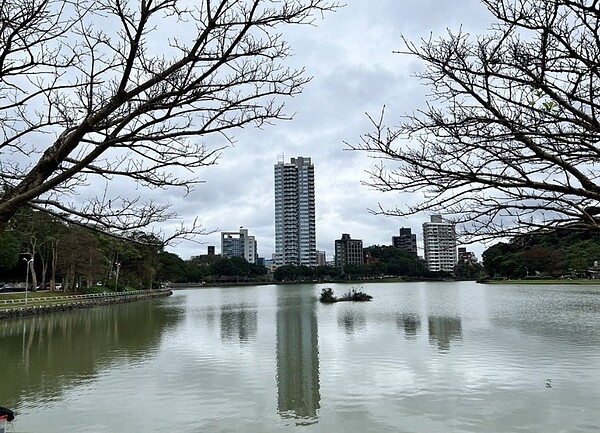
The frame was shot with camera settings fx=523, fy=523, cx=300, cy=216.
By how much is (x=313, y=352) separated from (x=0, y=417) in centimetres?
1082

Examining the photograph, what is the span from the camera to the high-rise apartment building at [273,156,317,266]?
411 ft

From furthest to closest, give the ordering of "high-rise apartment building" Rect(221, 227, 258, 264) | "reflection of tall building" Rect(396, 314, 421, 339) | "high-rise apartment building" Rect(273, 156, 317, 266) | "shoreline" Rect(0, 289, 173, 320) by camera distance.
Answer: "high-rise apartment building" Rect(221, 227, 258, 264)
"high-rise apartment building" Rect(273, 156, 317, 266)
"shoreline" Rect(0, 289, 173, 320)
"reflection of tall building" Rect(396, 314, 421, 339)

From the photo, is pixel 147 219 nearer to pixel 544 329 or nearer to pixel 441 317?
pixel 544 329

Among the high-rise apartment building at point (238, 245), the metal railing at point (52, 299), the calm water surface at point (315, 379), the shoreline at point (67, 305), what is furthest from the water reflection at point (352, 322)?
the high-rise apartment building at point (238, 245)

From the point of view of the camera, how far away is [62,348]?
16484 millimetres

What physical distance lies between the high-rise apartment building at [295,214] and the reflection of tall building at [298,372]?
347 feet

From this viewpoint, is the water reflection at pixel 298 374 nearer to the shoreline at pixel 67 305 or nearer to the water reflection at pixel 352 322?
the water reflection at pixel 352 322

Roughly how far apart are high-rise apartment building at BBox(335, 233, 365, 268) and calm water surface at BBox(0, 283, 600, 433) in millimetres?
106734

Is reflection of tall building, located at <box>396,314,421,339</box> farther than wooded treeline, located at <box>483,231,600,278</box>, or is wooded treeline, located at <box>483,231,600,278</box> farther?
wooded treeline, located at <box>483,231,600,278</box>

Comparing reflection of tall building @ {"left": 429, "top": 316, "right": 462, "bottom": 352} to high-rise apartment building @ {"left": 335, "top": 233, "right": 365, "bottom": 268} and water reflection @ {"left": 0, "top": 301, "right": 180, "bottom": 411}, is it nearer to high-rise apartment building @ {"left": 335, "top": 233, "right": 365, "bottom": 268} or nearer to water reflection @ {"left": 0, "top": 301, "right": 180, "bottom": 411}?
water reflection @ {"left": 0, "top": 301, "right": 180, "bottom": 411}

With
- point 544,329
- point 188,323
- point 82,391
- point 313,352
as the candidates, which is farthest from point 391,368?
point 188,323

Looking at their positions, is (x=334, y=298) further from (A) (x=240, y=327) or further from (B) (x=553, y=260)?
(B) (x=553, y=260)

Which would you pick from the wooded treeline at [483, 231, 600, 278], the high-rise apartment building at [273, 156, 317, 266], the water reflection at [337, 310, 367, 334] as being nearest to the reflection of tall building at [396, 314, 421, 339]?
the water reflection at [337, 310, 367, 334]

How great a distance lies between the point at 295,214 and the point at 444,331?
118 metres
